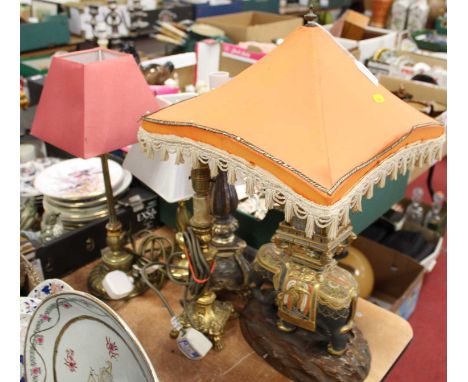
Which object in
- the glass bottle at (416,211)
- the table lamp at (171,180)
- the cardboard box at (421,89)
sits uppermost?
the cardboard box at (421,89)

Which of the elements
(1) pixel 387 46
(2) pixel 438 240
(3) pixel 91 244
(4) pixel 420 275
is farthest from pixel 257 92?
(1) pixel 387 46

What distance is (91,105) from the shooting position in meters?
0.90

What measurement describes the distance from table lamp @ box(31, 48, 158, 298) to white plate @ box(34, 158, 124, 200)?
0.32 m

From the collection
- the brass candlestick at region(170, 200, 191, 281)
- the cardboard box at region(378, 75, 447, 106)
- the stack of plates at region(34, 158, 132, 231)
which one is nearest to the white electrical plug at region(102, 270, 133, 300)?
the brass candlestick at region(170, 200, 191, 281)

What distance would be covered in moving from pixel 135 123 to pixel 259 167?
0.38m

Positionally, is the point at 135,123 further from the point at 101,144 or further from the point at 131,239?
the point at 131,239

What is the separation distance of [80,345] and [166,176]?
16.7 inches

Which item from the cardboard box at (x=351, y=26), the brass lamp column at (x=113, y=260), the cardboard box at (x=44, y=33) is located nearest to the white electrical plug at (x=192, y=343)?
the brass lamp column at (x=113, y=260)

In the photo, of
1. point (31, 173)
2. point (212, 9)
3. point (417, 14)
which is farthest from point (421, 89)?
point (212, 9)

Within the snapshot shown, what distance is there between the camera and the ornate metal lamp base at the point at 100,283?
1137mm

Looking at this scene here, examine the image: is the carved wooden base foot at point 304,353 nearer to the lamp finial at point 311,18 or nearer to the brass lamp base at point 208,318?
the brass lamp base at point 208,318

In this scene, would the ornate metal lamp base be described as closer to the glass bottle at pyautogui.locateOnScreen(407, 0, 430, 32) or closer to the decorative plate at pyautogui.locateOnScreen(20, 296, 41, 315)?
the decorative plate at pyautogui.locateOnScreen(20, 296, 41, 315)

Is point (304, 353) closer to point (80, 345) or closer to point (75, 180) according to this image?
point (80, 345)

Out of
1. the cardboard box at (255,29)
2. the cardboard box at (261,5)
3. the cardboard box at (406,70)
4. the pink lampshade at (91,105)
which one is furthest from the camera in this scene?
the cardboard box at (261,5)
